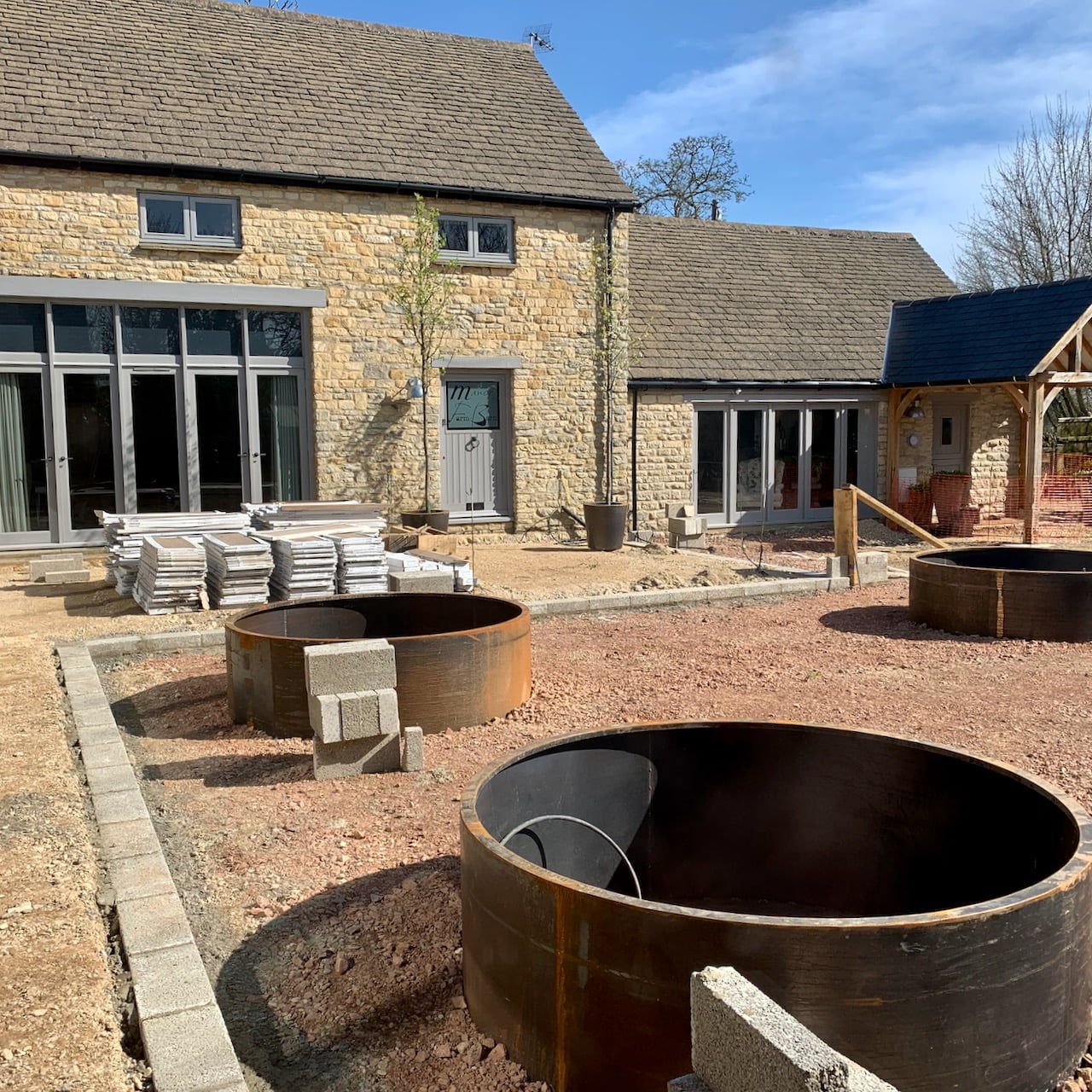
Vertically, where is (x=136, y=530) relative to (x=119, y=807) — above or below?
above

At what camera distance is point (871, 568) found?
13164 mm

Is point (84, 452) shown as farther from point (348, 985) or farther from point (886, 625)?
point (348, 985)

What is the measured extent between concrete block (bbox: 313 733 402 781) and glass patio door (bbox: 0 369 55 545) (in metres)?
10.0

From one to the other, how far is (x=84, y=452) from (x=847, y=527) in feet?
32.7

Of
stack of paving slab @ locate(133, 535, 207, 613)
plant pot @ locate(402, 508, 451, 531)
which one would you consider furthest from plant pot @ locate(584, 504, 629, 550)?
stack of paving slab @ locate(133, 535, 207, 613)

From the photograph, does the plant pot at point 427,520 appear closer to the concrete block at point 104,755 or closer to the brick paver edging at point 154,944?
the brick paver edging at point 154,944

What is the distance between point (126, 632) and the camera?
9.85 metres

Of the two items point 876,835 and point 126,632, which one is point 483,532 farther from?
point 876,835

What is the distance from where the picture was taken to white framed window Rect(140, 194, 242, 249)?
14578mm

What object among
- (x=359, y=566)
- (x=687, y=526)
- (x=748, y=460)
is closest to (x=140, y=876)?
(x=359, y=566)

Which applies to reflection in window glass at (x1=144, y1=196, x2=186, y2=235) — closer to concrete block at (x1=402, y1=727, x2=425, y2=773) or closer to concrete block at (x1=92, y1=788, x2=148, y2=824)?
concrete block at (x1=402, y1=727, x2=425, y2=773)

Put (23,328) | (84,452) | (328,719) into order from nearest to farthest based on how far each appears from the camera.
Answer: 1. (328,719)
2. (23,328)
3. (84,452)

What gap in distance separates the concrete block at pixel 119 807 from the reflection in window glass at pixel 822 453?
51.8ft

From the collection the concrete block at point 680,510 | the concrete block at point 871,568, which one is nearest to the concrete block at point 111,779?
the concrete block at point 871,568
